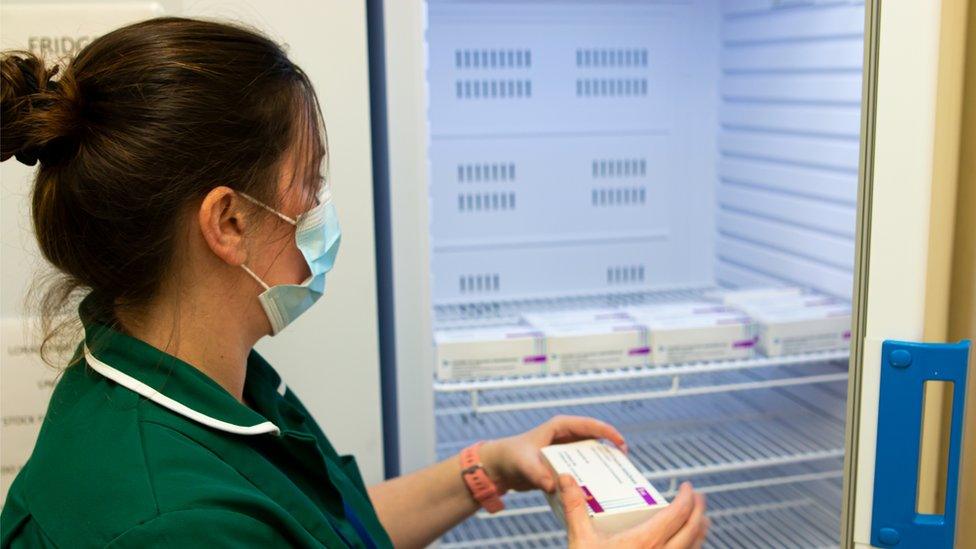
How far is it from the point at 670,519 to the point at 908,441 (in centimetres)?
28

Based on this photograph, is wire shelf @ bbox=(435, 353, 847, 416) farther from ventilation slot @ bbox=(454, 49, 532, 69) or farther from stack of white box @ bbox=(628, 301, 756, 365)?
ventilation slot @ bbox=(454, 49, 532, 69)

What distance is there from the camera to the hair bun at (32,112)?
969mm

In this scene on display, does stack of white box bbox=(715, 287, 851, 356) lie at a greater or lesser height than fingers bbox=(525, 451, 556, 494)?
greater

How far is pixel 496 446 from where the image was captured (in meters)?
1.44

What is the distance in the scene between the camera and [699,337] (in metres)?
1.71

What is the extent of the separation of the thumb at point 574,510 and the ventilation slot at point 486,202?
0.92 meters

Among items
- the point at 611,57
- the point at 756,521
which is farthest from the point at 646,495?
the point at 611,57

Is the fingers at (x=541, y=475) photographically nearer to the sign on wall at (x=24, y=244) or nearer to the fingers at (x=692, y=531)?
the fingers at (x=692, y=531)

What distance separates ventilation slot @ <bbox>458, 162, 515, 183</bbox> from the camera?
1978 mm

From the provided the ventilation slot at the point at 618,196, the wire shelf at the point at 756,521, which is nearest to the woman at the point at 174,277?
the wire shelf at the point at 756,521

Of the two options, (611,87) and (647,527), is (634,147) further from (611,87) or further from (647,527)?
(647,527)

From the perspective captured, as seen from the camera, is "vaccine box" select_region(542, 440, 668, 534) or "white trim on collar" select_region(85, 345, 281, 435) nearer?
"white trim on collar" select_region(85, 345, 281, 435)

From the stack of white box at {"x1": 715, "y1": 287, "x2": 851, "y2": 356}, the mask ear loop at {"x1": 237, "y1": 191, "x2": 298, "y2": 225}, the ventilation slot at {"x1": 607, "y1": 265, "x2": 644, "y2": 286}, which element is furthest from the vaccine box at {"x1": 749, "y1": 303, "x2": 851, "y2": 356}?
the mask ear loop at {"x1": 237, "y1": 191, "x2": 298, "y2": 225}

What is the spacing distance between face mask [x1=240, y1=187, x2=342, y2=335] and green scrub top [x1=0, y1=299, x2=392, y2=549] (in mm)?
124
